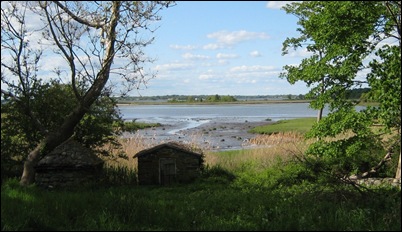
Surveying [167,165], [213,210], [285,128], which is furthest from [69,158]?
[285,128]

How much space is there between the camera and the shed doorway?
1709 cm

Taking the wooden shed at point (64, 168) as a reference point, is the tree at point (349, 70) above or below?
above

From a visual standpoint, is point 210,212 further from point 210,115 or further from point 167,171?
point 210,115

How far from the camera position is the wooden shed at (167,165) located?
1708cm

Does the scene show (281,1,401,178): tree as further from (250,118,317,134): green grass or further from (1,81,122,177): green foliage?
(250,118,317,134): green grass

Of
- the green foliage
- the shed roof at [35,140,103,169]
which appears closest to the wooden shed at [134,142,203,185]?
the green foliage

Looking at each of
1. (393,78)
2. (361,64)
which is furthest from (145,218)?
(361,64)

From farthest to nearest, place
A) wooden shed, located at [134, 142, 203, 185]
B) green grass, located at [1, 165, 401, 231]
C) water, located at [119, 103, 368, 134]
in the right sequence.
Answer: water, located at [119, 103, 368, 134]
wooden shed, located at [134, 142, 203, 185]
green grass, located at [1, 165, 401, 231]

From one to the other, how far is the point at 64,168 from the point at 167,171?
4097 millimetres

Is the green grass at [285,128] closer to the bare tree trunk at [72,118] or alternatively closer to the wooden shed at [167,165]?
the wooden shed at [167,165]

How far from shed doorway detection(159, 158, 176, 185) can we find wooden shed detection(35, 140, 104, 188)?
2.94 meters

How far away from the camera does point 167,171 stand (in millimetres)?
17172

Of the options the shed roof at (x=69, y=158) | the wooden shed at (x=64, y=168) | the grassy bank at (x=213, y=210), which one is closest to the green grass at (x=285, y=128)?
the shed roof at (x=69, y=158)

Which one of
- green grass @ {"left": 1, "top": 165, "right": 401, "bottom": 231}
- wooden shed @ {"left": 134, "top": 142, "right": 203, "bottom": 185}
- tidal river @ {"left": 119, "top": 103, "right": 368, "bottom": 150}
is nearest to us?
green grass @ {"left": 1, "top": 165, "right": 401, "bottom": 231}
